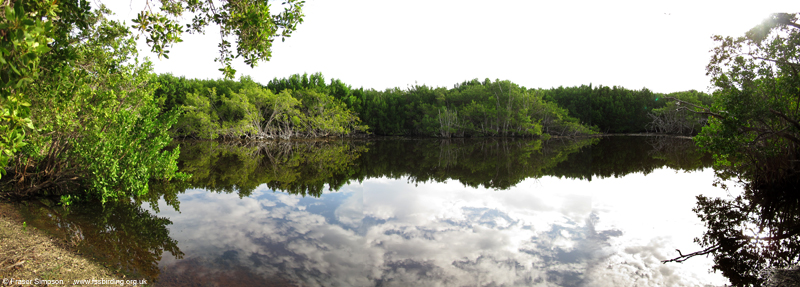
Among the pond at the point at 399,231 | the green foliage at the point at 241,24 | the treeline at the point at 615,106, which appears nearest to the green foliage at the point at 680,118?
the treeline at the point at 615,106

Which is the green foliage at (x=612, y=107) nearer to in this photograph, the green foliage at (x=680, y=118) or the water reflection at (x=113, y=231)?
the green foliage at (x=680, y=118)

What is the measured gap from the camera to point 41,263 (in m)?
3.78

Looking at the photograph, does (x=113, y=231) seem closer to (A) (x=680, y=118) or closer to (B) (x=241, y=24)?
(B) (x=241, y=24)

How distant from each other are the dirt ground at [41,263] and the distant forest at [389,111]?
92.3 feet

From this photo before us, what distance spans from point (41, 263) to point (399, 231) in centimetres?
458

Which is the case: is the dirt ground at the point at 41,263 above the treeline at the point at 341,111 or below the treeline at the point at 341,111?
below

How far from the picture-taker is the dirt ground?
11.2ft

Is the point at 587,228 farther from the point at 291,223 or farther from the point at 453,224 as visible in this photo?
the point at 291,223

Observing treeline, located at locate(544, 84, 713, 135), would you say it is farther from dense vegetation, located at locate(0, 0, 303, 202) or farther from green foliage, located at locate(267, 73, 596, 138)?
dense vegetation, located at locate(0, 0, 303, 202)

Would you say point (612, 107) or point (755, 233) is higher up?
point (612, 107)

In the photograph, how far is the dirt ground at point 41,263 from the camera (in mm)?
3427

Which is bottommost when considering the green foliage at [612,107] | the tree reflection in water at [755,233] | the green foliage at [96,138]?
the tree reflection in water at [755,233]

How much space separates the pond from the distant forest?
76.3 ft

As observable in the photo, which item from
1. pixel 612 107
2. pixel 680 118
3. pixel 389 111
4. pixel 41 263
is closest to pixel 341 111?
pixel 389 111
